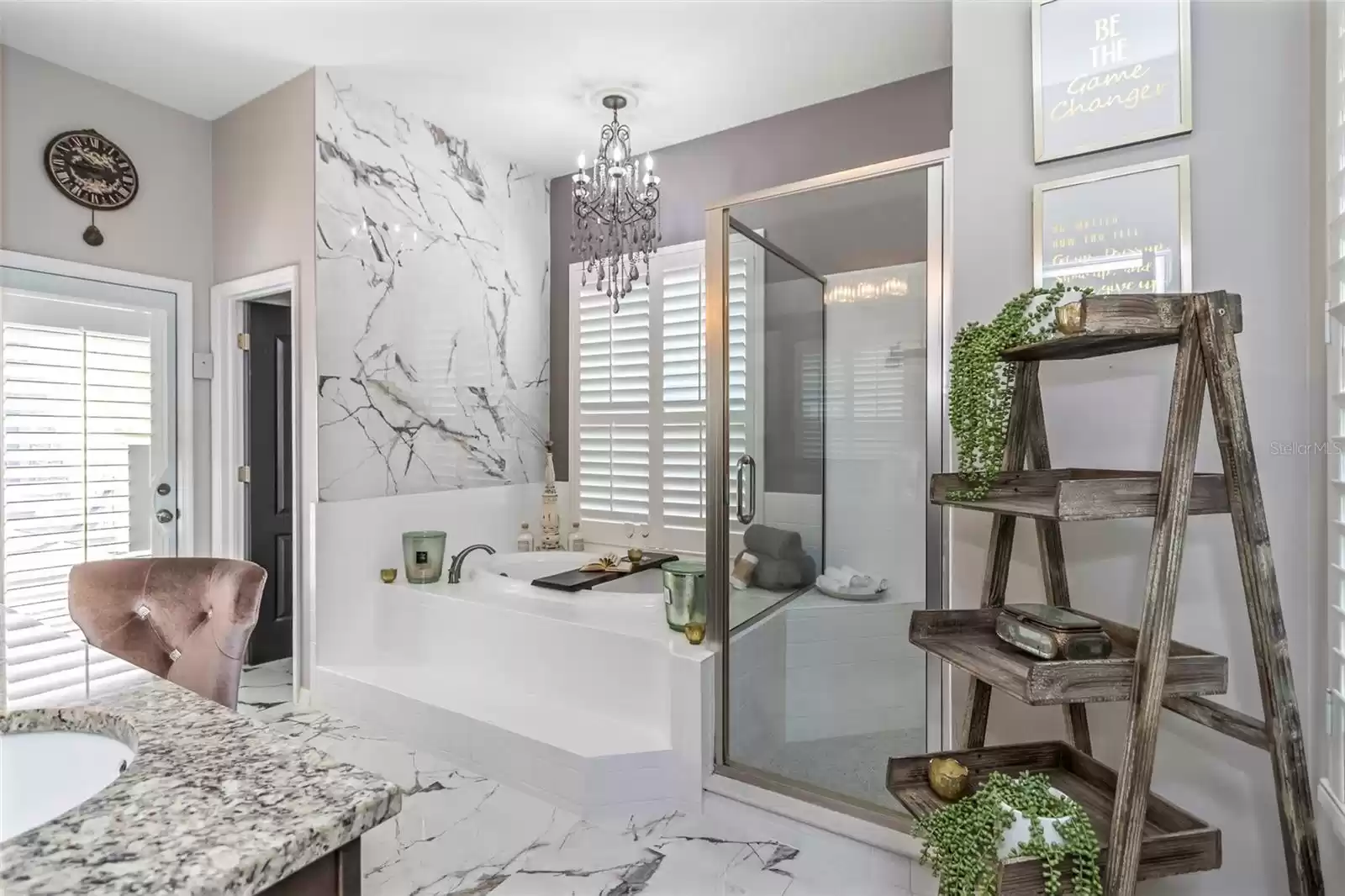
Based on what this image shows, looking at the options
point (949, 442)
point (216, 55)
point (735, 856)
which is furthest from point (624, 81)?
point (735, 856)

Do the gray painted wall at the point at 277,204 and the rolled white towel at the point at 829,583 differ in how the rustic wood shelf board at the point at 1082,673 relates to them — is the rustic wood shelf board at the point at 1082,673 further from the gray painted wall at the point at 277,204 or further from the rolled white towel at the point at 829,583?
the gray painted wall at the point at 277,204

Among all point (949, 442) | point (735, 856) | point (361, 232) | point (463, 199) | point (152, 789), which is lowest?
point (735, 856)

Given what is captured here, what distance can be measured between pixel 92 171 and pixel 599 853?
10.9 ft

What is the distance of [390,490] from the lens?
10.6 ft

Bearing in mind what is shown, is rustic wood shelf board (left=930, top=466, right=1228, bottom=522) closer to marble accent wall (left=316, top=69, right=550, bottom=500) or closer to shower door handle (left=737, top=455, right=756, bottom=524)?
shower door handle (left=737, top=455, right=756, bottom=524)

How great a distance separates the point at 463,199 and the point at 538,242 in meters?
0.56

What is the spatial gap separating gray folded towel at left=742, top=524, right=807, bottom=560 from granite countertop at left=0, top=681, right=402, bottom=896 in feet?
5.66

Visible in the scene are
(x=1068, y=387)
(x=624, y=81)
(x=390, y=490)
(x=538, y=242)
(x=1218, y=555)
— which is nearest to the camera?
(x=1218, y=555)

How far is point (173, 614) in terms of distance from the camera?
159cm

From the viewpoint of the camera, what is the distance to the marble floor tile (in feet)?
9.98

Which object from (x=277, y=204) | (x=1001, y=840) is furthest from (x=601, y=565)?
(x=1001, y=840)

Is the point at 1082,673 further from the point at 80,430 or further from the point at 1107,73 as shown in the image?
the point at 80,430

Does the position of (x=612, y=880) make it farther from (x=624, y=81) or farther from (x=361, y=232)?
(x=624, y=81)

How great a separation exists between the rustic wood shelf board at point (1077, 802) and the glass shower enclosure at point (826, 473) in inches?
25.8
